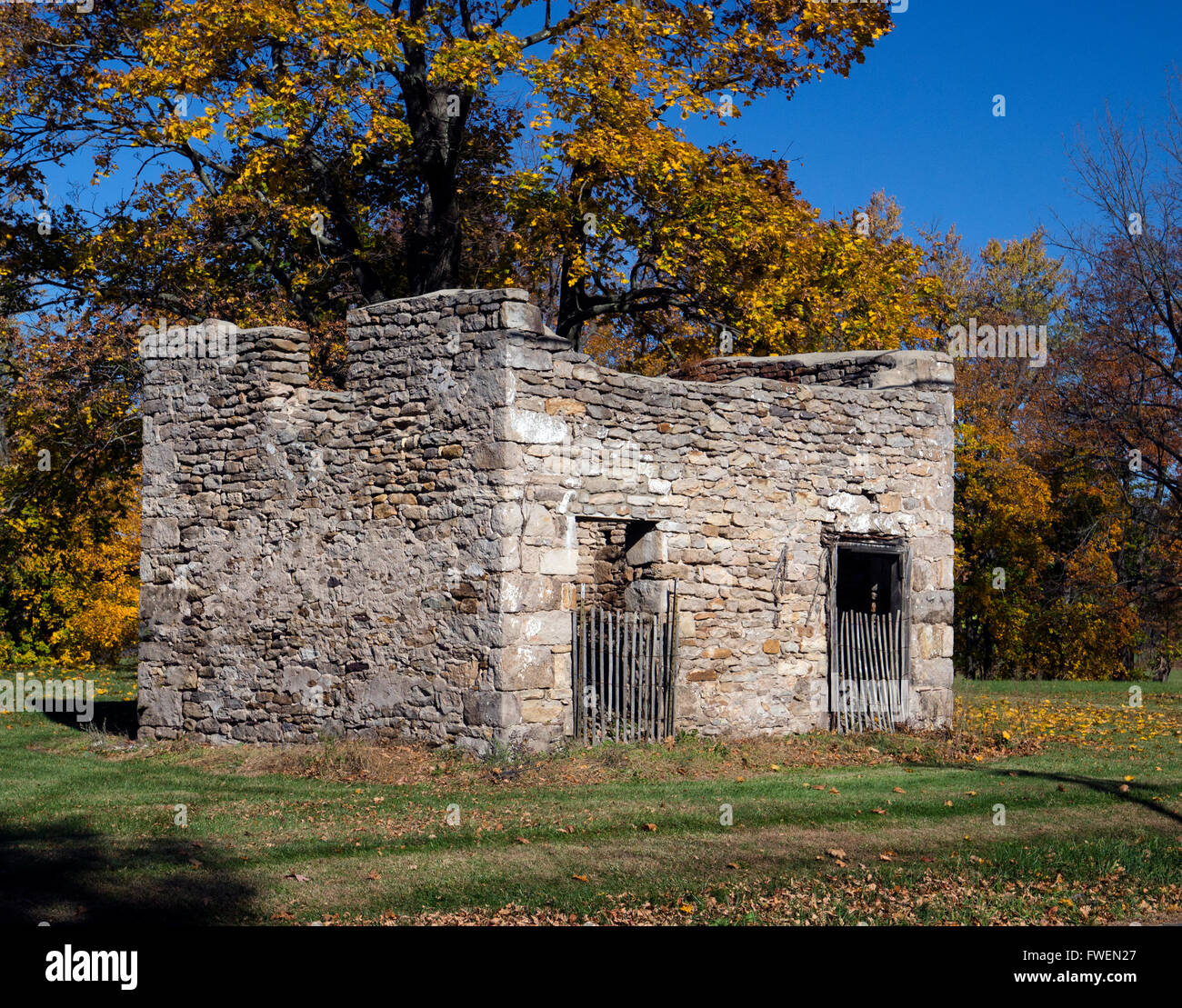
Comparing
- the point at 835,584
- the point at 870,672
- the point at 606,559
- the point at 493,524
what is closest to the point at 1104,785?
the point at 870,672

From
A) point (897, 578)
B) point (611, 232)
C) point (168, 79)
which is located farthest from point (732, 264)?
point (168, 79)

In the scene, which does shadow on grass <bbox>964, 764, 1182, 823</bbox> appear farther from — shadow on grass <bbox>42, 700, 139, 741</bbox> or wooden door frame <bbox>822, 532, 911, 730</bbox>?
shadow on grass <bbox>42, 700, 139, 741</bbox>

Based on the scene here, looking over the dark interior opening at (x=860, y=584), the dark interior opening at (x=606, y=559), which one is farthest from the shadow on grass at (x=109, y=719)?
the dark interior opening at (x=860, y=584)

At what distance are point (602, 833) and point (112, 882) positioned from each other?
Result: 3168 millimetres

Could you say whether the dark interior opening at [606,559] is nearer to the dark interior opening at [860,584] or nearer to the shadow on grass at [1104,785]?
the dark interior opening at [860,584]

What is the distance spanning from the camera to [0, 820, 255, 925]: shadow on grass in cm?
635

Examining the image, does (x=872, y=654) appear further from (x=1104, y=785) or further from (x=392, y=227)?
(x=392, y=227)

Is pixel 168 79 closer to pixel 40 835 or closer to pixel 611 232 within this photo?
pixel 611 232

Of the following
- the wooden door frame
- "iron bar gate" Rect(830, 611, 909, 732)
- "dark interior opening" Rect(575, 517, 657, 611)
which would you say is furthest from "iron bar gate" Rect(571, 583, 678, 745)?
"iron bar gate" Rect(830, 611, 909, 732)

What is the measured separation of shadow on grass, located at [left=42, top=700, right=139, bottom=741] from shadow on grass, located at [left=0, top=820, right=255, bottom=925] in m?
5.68

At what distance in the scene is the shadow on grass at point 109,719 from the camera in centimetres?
1363

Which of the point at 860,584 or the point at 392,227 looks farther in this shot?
the point at 392,227

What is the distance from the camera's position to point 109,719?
1448cm

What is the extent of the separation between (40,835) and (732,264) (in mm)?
13684
